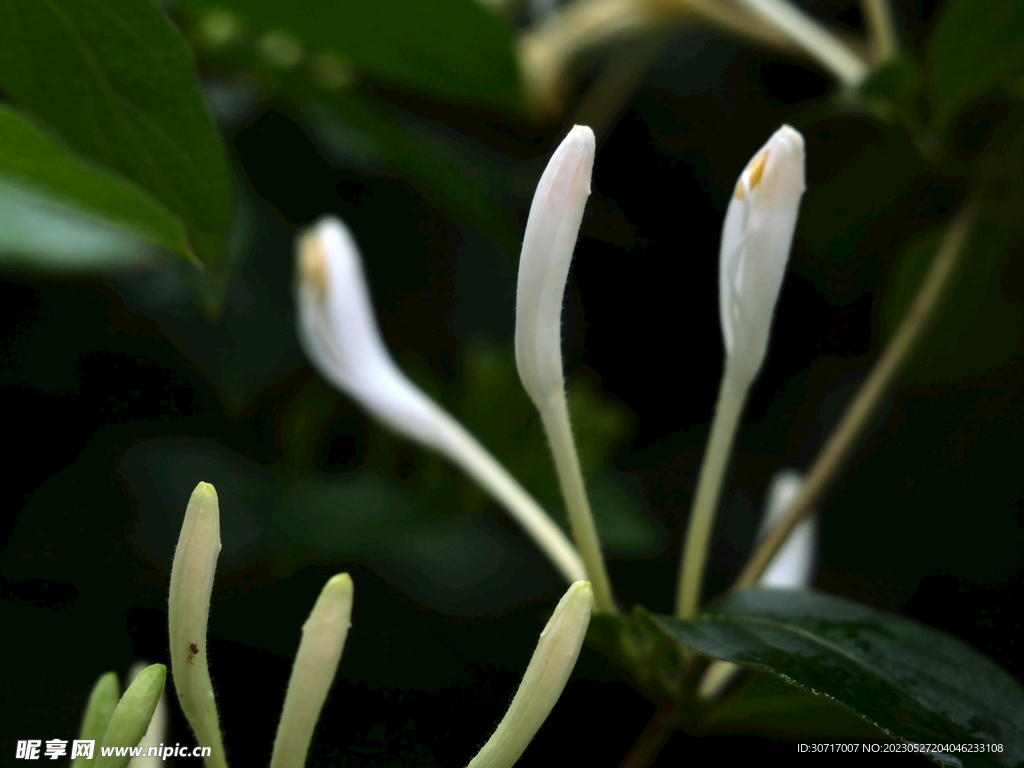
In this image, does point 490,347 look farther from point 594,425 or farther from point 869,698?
point 869,698

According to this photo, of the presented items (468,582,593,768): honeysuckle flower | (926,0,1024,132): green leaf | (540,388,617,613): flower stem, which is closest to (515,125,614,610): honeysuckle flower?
(540,388,617,613): flower stem

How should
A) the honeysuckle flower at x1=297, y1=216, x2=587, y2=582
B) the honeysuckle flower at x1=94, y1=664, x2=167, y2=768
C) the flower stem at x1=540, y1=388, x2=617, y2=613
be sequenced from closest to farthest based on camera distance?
the honeysuckle flower at x1=94, y1=664, x2=167, y2=768 → the flower stem at x1=540, y1=388, x2=617, y2=613 → the honeysuckle flower at x1=297, y1=216, x2=587, y2=582

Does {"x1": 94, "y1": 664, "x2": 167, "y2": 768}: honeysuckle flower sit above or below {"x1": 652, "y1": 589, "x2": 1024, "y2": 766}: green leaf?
below

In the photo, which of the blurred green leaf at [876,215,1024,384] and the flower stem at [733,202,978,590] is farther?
the blurred green leaf at [876,215,1024,384]

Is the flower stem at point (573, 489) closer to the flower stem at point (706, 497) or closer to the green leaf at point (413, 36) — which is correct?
the flower stem at point (706, 497)

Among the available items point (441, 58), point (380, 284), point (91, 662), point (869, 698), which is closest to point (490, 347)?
point (380, 284)

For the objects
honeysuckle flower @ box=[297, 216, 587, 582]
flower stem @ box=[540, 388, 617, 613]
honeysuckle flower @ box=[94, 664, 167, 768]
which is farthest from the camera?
honeysuckle flower @ box=[297, 216, 587, 582]

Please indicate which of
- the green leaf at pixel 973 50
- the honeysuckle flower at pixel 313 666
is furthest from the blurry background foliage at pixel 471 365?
the honeysuckle flower at pixel 313 666

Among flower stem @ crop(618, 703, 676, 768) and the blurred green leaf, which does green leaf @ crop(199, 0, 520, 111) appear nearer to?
the blurred green leaf
